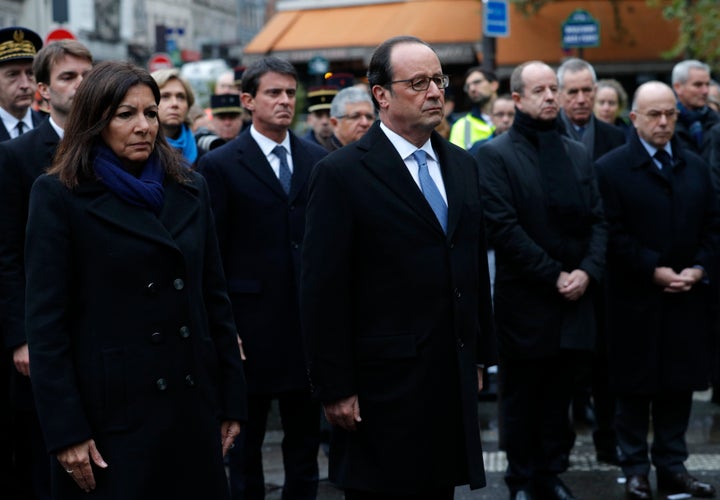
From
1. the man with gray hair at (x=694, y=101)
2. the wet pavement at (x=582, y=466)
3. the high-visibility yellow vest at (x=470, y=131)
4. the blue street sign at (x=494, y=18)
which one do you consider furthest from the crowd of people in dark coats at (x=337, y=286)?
the blue street sign at (x=494, y=18)

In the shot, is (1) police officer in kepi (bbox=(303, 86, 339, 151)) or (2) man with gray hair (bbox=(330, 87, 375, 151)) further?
(1) police officer in kepi (bbox=(303, 86, 339, 151))

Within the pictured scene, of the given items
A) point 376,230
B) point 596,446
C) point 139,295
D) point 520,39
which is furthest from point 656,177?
point 520,39

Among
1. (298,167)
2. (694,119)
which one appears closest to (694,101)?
(694,119)

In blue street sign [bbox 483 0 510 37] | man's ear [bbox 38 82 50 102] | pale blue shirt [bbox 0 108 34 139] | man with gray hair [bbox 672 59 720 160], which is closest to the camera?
man's ear [bbox 38 82 50 102]

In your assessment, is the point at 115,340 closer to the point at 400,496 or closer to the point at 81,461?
the point at 81,461

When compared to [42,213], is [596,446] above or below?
below

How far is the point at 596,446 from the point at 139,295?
14.6 feet

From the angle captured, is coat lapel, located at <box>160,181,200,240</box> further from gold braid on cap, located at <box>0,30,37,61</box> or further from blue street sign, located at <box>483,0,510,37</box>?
blue street sign, located at <box>483,0,510,37</box>

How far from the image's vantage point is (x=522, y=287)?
6.70 meters

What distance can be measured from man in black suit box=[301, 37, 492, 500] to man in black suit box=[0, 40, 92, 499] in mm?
1497

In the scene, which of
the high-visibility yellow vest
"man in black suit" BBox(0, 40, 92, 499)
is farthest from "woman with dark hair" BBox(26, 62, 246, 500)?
the high-visibility yellow vest

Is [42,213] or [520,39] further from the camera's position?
[520,39]

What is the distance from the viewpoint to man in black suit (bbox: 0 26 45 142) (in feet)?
21.5

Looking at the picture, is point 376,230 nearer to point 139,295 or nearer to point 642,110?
point 139,295
